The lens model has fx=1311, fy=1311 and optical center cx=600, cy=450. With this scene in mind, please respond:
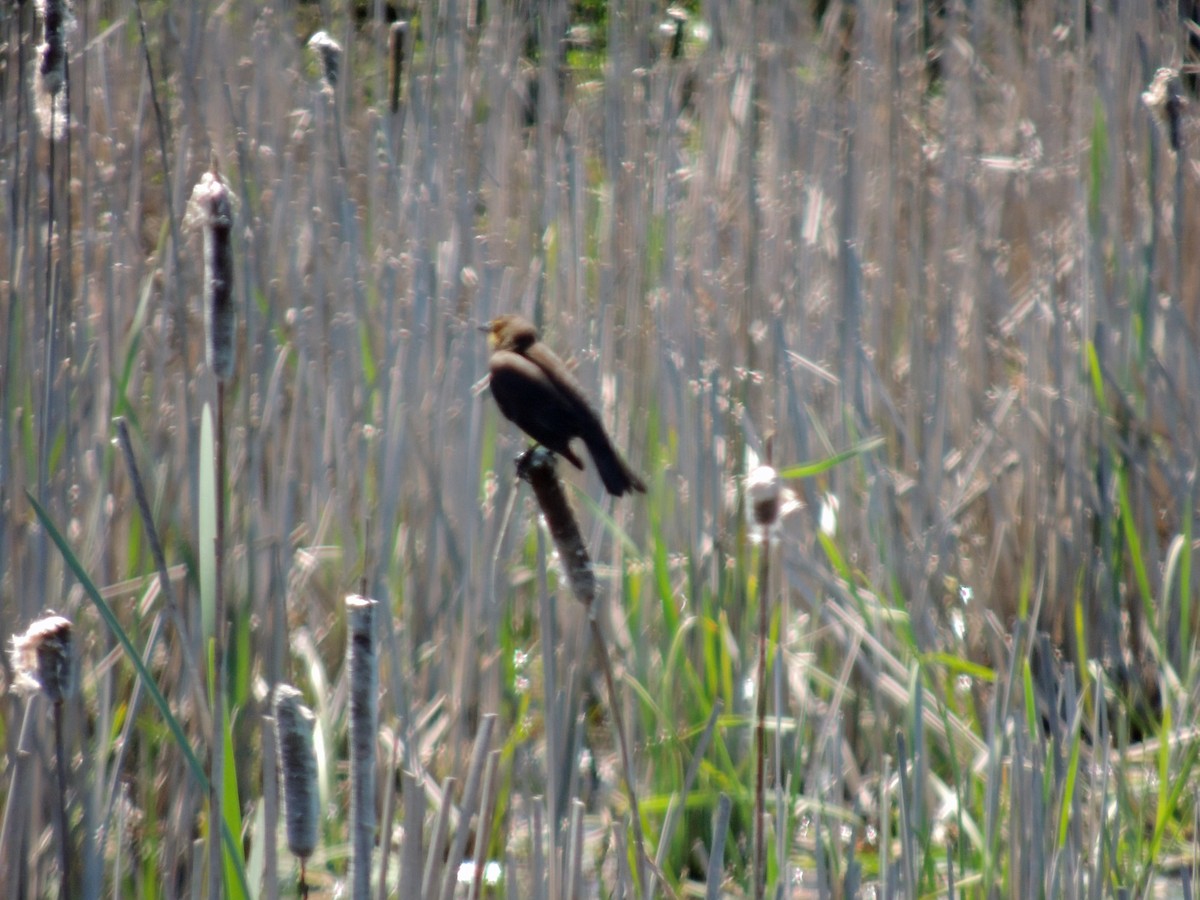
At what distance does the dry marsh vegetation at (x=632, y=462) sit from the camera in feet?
4.30

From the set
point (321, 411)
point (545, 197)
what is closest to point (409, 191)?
point (545, 197)

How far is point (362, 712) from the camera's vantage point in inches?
31.3

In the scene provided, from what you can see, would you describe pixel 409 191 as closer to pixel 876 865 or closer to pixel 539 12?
pixel 539 12

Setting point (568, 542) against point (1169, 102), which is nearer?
point (568, 542)

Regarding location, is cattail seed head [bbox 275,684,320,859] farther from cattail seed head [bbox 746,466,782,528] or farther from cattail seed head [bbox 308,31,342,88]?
cattail seed head [bbox 308,31,342,88]

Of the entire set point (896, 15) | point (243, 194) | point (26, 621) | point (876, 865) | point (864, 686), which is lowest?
point (876, 865)

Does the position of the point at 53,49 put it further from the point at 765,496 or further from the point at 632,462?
the point at 632,462

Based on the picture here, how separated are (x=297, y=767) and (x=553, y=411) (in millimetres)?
1098

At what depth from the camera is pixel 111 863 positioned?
1.41 m

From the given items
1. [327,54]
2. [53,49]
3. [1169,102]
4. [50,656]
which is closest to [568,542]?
[50,656]

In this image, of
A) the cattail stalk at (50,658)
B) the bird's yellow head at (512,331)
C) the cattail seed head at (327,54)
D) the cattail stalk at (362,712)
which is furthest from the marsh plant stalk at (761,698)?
the cattail seed head at (327,54)

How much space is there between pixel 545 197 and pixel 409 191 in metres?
0.25

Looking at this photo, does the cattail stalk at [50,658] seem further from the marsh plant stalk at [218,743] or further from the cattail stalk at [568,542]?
the cattail stalk at [568,542]

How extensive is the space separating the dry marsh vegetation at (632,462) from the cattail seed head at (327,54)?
4 cm
